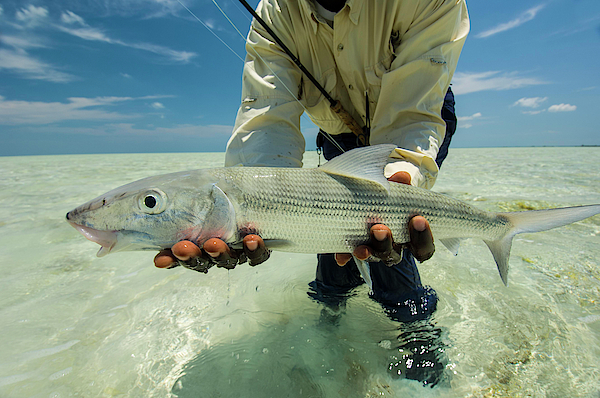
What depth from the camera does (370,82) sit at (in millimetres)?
2811

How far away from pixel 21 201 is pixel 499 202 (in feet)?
32.8

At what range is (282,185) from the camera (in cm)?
171

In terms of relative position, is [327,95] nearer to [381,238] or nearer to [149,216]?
[381,238]

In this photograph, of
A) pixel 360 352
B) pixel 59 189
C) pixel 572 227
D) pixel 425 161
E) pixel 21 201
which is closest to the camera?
pixel 360 352

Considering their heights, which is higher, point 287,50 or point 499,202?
point 287,50

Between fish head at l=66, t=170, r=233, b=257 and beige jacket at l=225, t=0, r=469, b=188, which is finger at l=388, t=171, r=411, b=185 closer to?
beige jacket at l=225, t=0, r=469, b=188

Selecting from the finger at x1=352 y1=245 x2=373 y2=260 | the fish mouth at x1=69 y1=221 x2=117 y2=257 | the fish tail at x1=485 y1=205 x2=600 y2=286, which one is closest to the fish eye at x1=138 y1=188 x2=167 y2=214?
the fish mouth at x1=69 y1=221 x2=117 y2=257

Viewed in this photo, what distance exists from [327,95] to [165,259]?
7.27 ft

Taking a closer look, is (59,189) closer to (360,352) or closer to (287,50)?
(287,50)

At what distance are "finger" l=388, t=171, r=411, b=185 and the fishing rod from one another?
1330mm

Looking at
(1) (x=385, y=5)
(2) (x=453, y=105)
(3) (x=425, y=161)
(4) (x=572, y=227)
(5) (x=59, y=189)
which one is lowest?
(5) (x=59, y=189)

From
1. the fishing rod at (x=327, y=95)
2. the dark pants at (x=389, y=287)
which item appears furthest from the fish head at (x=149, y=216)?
the fishing rod at (x=327, y=95)

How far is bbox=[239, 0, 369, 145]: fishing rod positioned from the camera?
2.67 m

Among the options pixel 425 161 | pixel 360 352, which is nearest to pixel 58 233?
pixel 360 352
